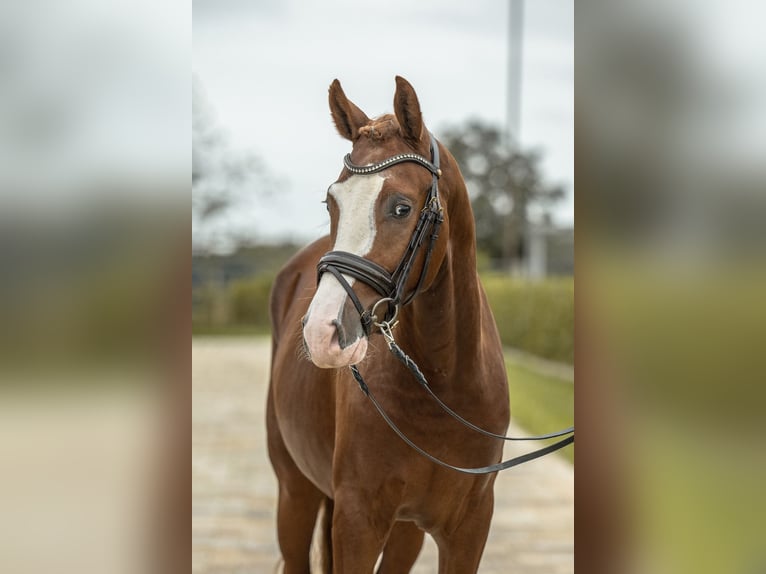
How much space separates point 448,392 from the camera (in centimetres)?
217

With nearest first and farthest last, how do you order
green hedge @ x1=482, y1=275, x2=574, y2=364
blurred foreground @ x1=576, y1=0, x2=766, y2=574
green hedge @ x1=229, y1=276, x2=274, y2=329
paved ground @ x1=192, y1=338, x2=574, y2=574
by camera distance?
1. blurred foreground @ x1=576, y1=0, x2=766, y2=574
2. paved ground @ x1=192, y1=338, x2=574, y2=574
3. green hedge @ x1=482, y1=275, x2=574, y2=364
4. green hedge @ x1=229, y1=276, x2=274, y2=329

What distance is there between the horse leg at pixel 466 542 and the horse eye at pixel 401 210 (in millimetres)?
1067

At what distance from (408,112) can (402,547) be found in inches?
72.2

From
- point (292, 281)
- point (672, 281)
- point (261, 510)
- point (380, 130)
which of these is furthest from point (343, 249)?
point (261, 510)

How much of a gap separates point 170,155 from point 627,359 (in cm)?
50

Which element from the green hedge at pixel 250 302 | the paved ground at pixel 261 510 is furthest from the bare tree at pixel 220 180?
the paved ground at pixel 261 510

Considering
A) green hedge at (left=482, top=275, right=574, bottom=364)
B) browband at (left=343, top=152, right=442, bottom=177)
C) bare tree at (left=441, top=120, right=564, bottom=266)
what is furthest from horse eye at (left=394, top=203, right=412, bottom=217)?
bare tree at (left=441, top=120, right=564, bottom=266)

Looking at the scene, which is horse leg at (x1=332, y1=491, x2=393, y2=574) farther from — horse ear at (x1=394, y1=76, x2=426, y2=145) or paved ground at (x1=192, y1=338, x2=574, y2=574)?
paved ground at (x1=192, y1=338, x2=574, y2=574)

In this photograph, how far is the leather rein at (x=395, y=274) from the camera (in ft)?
5.70

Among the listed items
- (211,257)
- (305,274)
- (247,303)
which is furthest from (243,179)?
(305,274)

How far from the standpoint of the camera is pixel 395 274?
1.83 m

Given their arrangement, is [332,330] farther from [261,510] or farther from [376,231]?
[261,510]

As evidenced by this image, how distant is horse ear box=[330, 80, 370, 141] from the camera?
2.03 metres

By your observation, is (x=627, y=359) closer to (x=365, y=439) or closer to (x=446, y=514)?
(x=365, y=439)
